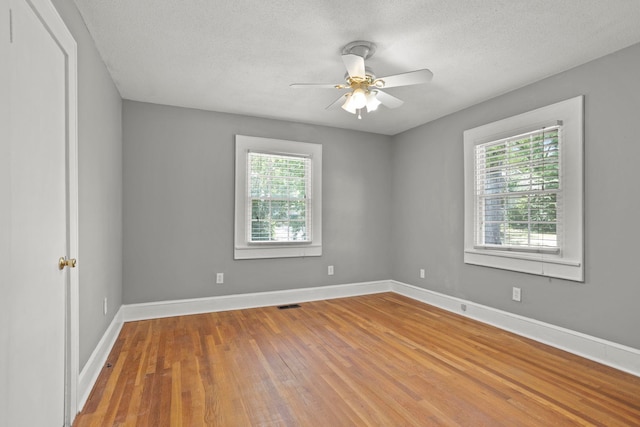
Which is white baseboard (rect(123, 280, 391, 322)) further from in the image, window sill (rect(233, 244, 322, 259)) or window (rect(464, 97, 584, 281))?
window (rect(464, 97, 584, 281))

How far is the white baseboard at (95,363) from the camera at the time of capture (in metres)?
2.03

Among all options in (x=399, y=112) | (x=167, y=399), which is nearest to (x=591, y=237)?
(x=399, y=112)

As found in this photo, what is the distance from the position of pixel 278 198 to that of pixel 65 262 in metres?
2.76

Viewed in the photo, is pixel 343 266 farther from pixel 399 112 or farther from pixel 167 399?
pixel 167 399

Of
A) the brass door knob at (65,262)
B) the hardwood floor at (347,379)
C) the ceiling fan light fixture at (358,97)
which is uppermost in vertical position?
the ceiling fan light fixture at (358,97)

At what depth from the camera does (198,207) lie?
13.0ft

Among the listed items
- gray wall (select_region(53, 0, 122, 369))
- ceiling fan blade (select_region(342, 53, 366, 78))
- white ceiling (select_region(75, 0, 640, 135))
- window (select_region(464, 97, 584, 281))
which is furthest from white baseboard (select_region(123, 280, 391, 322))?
ceiling fan blade (select_region(342, 53, 366, 78))

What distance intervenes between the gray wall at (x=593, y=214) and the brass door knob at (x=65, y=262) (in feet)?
12.0

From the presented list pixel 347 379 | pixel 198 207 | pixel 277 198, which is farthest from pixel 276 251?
pixel 347 379

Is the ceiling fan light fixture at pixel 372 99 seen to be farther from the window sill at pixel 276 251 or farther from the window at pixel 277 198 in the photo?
the window sill at pixel 276 251

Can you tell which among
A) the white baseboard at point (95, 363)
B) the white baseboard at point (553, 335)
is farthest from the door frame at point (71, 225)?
the white baseboard at point (553, 335)

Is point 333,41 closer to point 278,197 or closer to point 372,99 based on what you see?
point 372,99

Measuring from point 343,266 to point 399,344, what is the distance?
1.91 m

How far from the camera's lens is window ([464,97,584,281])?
9.38ft
